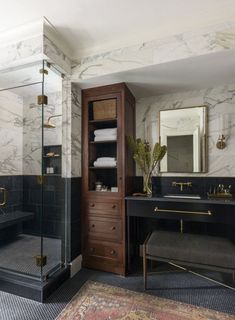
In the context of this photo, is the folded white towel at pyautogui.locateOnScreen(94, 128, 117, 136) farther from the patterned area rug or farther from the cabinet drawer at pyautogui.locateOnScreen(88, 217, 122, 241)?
the patterned area rug

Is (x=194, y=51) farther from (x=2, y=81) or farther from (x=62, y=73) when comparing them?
(x=2, y=81)

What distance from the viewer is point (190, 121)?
2.44m

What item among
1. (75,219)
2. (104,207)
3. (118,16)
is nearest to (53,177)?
(75,219)

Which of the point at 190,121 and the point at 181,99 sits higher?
the point at 181,99

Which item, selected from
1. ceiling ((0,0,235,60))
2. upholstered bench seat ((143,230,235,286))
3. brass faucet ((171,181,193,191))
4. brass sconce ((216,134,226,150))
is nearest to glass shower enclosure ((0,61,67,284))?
ceiling ((0,0,235,60))

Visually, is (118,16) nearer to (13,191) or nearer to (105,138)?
(105,138)

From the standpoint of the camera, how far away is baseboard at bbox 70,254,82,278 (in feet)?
6.97

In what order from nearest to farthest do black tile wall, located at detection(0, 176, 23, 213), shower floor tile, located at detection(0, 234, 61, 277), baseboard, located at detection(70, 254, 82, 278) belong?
shower floor tile, located at detection(0, 234, 61, 277) → baseboard, located at detection(70, 254, 82, 278) → black tile wall, located at detection(0, 176, 23, 213)

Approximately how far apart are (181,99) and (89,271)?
2.37 metres

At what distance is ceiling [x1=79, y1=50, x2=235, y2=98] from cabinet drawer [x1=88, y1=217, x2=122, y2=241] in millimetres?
1584

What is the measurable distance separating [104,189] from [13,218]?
143 centimetres

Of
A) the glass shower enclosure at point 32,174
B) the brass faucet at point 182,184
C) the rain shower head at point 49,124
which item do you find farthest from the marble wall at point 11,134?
the brass faucet at point 182,184

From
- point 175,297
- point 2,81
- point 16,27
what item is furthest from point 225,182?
point 2,81

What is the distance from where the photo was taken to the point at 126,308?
5.37 feet
